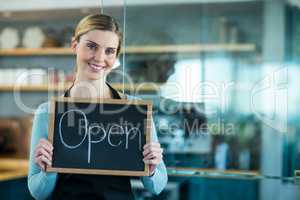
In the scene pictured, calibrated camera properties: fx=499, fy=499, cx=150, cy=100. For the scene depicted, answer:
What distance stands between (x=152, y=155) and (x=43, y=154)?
0.43m

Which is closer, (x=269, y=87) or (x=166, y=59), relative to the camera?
(x=269, y=87)

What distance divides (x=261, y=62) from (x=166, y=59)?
76 cm

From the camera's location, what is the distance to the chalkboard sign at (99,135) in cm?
202

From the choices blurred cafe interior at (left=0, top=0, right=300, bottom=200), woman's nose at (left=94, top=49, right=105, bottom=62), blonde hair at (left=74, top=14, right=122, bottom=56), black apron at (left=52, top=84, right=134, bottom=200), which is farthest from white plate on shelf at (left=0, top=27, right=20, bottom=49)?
black apron at (left=52, top=84, right=134, bottom=200)

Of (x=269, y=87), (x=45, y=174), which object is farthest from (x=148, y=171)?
(x=269, y=87)

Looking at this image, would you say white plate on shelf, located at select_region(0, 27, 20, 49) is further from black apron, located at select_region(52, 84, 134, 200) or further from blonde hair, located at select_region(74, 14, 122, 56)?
black apron, located at select_region(52, 84, 134, 200)

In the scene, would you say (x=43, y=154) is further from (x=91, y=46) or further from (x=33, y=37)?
(x=33, y=37)

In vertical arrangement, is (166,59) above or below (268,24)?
below

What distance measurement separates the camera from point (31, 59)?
482 centimetres

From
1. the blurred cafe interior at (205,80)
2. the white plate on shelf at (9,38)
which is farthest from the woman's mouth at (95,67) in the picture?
the white plate on shelf at (9,38)

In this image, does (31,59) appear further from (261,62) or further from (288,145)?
(288,145)

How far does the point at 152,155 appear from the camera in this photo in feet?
6.55

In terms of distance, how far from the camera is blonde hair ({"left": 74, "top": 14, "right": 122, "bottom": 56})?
82.0 inches

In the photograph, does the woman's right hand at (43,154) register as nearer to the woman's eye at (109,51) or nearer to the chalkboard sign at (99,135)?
the chalkboard sign at (99,135)
